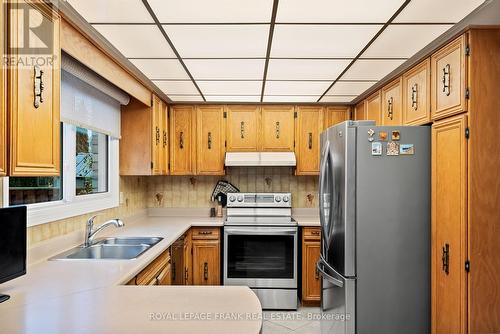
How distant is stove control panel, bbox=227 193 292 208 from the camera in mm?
4117

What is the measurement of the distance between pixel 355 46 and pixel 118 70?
166 centimetres

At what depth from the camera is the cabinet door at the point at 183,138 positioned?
4.12 meters

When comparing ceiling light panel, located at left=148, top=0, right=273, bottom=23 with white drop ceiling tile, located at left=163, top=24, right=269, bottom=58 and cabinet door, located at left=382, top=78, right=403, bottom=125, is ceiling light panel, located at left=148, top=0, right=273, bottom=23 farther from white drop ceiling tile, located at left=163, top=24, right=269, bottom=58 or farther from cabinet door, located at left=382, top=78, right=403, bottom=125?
cabinet door, located at left=382, top=78, right=403, bottom=125

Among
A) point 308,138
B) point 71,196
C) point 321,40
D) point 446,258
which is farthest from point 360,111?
point 71,196

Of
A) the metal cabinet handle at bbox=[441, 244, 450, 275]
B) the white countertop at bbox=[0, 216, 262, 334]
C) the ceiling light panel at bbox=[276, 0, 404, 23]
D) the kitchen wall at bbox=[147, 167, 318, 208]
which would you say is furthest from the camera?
the kitchen wall at bbox=[147, 167, 318, 208]

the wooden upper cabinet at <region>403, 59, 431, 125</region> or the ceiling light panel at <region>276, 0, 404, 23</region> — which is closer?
the ceiling light panel at <region>276, 0, 404, 23</region>

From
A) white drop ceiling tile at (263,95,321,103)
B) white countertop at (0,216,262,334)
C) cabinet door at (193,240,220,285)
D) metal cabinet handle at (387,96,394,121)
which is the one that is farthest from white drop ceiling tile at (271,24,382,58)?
cabinet door at (193,240,220,285)

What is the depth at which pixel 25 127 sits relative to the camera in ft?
4.74

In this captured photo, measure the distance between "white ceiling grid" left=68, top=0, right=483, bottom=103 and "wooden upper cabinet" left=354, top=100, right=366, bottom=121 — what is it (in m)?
0.66

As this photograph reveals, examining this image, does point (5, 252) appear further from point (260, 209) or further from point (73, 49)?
point (260, 209)

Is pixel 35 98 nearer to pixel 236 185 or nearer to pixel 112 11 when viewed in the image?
pixel 112 11

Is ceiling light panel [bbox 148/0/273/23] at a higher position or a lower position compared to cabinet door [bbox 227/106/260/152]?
higher

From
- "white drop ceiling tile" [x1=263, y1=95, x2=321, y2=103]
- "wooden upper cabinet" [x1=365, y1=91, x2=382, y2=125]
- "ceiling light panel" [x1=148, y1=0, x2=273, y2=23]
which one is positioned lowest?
"wooden upper cabinet" [x1=365, y1=91, x2=382, y2=125]

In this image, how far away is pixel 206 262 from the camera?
380 cm
